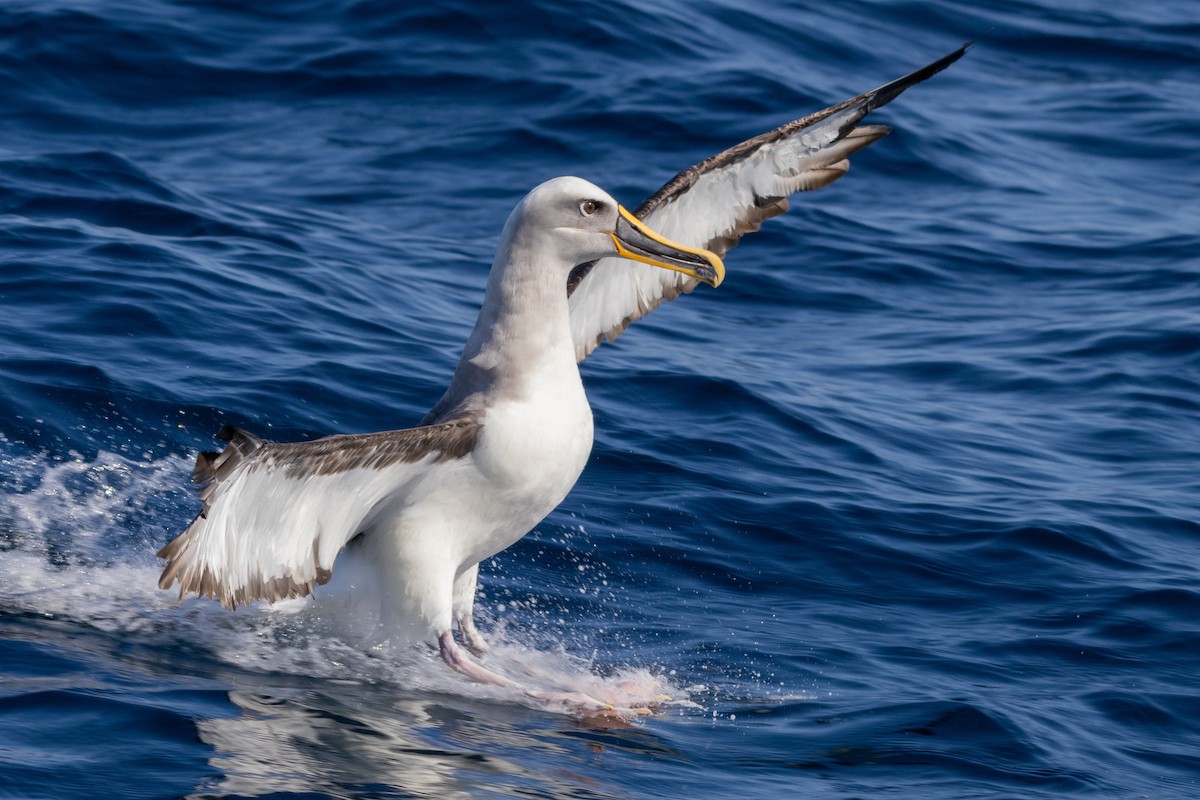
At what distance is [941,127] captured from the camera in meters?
17.1

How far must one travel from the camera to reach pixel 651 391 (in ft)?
37.4

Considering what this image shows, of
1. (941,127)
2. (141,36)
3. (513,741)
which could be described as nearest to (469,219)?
(141,36)

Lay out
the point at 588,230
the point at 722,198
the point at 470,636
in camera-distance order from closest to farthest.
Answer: the point at 588,230 → the point at 470,636 → the point at 722,198

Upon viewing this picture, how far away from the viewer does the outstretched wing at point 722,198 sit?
863 centimetres

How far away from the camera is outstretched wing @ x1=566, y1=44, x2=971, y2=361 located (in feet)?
28.3

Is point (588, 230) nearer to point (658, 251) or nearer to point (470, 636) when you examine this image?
point (658, 251)

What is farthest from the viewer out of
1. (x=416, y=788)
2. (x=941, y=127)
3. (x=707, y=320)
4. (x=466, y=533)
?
(x=941, y=127)

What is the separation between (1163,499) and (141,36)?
35.1 feet

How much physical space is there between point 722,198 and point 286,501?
3.18 meters

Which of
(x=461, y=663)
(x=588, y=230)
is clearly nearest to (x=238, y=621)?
(x=461, y=663)

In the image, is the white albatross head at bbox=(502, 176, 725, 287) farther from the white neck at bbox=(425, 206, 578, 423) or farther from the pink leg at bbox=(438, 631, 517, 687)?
the pink leg at bbox=(438, 631, 517, 687)

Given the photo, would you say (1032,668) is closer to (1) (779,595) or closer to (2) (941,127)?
(1) (779,595)

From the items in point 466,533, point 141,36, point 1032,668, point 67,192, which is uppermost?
point 141,36

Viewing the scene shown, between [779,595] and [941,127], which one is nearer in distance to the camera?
[779,595]
